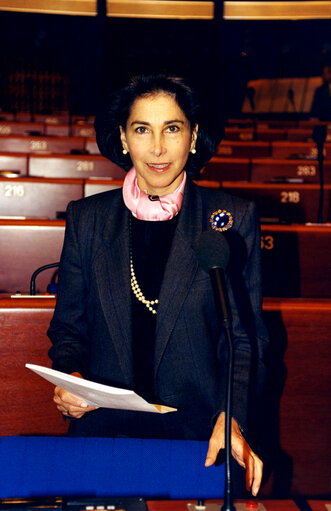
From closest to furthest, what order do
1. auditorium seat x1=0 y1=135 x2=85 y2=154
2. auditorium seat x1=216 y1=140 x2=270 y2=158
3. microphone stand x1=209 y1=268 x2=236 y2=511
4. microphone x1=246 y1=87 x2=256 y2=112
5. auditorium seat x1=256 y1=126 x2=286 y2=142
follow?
microphone stand x1=209 y1=268 x2=236 y2=511 → auditorium seat x1=0 y1=135 x2=85 y2=154 → auditorium seat x1=216 y1=140 x2=270 y2=158 → auditorium seat x1=256 y1=126 x2=286 y2=142 → microphone x1=246 y1=87 x2=256 y2=112

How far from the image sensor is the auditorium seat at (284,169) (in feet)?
12.1

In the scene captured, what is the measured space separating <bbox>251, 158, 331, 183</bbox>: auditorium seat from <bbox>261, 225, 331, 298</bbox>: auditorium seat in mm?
1816


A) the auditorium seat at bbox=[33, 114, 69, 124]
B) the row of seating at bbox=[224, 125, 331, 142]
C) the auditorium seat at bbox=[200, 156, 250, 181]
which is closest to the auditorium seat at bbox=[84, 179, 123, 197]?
the auditorium seat at bbox=[200, 156, 250, 181]

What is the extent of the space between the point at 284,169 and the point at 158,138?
2.81 metres

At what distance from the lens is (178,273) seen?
1036mm

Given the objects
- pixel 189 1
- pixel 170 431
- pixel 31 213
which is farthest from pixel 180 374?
pixel 189 1

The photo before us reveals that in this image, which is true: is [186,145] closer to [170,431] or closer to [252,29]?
[170,431]

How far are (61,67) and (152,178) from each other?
25.1ft

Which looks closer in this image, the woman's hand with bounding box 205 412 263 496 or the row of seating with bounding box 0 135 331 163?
the woman's hand with bounding box 205 412 263 496

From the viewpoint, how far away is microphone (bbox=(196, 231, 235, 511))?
0.60 m

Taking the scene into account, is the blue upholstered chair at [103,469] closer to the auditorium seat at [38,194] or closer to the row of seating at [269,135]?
the auditorium seat at [38,194]

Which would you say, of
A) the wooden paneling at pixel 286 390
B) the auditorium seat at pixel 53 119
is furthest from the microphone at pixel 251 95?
the wooden paneling at pixel 286 390

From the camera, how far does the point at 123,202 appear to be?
1.16 metres

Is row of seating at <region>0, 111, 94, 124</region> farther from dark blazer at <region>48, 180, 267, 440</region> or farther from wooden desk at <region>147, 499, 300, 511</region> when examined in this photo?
wooden desk at <region>147, 499, 300, 511</region>
